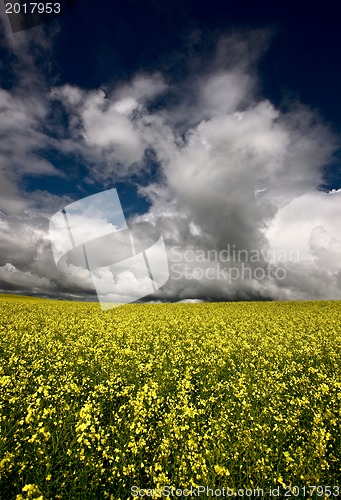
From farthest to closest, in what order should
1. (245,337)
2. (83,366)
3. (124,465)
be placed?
(245,337) < (83,366) < (124,465)

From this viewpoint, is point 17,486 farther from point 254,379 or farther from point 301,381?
point 301,381

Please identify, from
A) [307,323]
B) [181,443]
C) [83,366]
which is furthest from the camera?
[307,323]

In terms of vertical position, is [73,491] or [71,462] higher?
[71,462]

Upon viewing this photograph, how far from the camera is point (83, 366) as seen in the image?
424 inches

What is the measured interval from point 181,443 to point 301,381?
17.3 ft

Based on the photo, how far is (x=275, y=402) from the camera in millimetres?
7840

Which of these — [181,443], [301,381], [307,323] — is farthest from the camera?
[307,323]

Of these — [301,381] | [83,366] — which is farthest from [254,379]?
[83,366]

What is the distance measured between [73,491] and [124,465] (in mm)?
974

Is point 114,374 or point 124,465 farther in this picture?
point 114,374

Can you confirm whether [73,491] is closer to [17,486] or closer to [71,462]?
[71,462]

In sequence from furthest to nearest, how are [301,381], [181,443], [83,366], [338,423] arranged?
[83,366] < [301,381] < [338,423] < [181,443]

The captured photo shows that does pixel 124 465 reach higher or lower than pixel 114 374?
lower

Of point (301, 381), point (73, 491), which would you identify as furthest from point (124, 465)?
point (301, 381)
